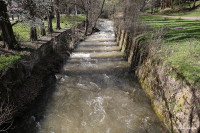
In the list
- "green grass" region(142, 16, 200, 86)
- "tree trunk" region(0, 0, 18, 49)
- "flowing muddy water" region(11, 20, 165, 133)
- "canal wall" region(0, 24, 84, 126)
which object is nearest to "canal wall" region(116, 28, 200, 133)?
"green grass" region(142, 16, 200, 86)

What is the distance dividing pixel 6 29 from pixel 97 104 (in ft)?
21.9

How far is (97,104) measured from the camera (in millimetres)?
6883

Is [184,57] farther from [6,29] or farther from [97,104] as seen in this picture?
[6,29]

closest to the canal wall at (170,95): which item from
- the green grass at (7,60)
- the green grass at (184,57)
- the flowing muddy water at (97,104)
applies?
the green grass at (184,57)

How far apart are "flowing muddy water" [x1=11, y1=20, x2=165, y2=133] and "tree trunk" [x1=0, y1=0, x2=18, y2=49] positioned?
11.6 ft

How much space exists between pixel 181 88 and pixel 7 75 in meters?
6.97

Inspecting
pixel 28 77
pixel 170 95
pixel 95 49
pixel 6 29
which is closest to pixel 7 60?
pixel 28 77

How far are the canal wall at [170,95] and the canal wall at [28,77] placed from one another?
546 cm

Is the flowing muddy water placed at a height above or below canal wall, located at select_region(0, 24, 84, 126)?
below

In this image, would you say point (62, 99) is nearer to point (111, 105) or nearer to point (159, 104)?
point (111, 105)

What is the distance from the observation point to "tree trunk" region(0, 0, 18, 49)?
24.7ft

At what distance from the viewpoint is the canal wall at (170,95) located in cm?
426

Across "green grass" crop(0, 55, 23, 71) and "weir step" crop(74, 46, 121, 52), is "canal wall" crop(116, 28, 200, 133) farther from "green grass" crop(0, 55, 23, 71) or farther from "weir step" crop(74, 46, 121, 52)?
"green grass" crop(0, 55, 23, 71)

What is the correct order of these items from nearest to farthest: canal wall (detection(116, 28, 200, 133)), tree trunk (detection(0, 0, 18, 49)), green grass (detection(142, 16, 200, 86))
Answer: canal wall (detection(116, 28, 200, 133)) < green grass (detection(142, 16, 200, 86)) < tree trunk (detection(0, 0, 18, 49))
